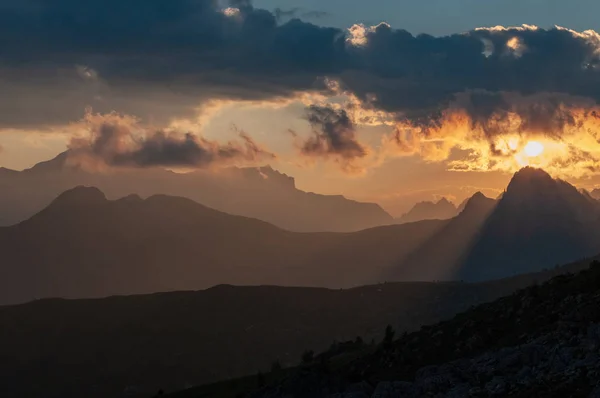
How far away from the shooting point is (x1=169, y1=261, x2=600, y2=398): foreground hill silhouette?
1879 inches

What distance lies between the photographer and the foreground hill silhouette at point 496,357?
47.7 m

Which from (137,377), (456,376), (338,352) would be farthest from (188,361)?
(456,376)

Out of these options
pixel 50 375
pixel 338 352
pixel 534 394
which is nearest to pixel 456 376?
pixel 534 394

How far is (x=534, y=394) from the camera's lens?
148 feet

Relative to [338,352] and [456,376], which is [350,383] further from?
[338,352]

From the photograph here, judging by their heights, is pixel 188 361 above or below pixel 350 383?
below

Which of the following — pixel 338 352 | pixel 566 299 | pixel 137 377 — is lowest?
pixel 137 377

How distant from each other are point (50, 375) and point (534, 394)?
566 ft

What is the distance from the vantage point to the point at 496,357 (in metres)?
52.5

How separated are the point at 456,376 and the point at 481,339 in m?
7.72

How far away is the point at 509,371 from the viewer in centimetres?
5003

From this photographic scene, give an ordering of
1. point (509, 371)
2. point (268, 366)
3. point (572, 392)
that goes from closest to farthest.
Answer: point (572, 392) < point (509, 371) < point (268, 366)

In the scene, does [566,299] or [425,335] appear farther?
[425,335]

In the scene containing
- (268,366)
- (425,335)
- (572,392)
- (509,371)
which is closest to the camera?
(572,392)
